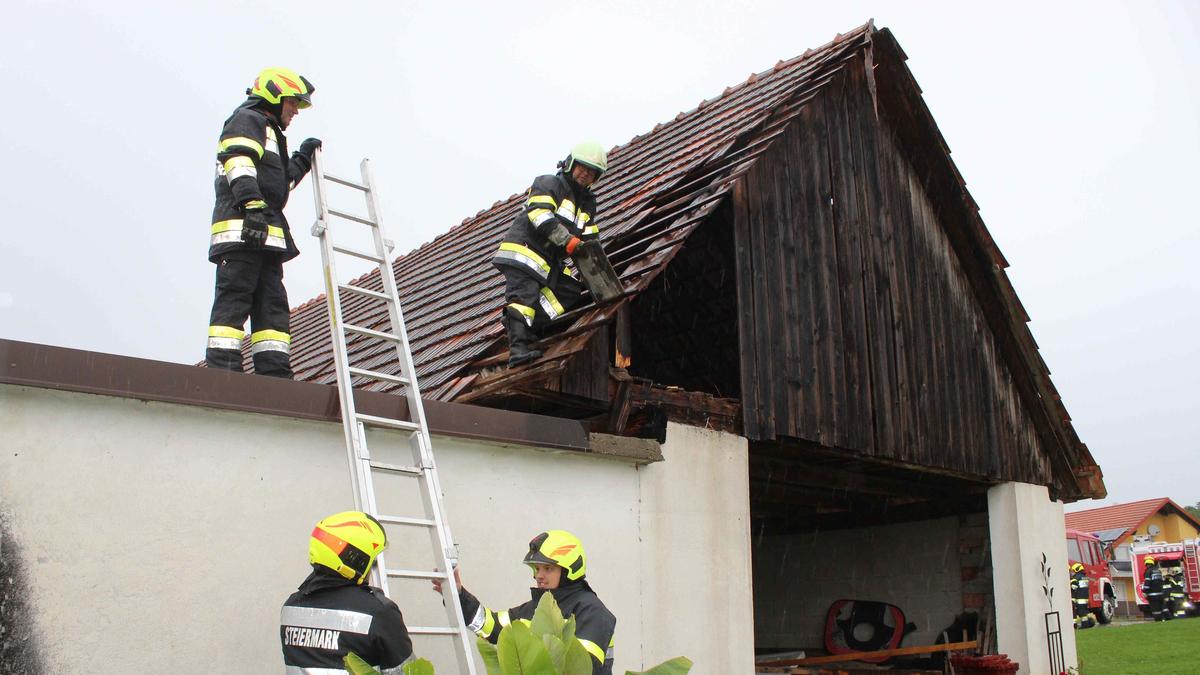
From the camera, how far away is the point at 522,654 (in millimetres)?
3643

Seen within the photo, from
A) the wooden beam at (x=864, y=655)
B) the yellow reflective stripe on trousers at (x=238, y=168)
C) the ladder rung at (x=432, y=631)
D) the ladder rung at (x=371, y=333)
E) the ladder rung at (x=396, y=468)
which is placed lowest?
the wooden beam at (x=864, y=655)

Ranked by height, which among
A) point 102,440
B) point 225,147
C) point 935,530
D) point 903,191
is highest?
point 903,191

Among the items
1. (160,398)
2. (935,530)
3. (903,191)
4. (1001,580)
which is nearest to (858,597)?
(935,530)

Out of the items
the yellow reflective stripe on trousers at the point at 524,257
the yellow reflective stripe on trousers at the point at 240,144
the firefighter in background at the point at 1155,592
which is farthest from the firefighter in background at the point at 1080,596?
the yellow reflective stripe on trousers at the point at 240,144

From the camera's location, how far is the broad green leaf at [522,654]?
11.9ft

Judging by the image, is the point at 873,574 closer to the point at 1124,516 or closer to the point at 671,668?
the point at 671,668

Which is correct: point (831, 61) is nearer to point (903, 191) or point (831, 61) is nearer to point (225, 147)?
point (903, 191)

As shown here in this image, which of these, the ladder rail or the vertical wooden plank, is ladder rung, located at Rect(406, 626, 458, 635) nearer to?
the ladder rail

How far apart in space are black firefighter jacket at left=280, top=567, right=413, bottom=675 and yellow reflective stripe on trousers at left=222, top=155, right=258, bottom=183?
2.59 m

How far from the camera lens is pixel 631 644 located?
6.44m

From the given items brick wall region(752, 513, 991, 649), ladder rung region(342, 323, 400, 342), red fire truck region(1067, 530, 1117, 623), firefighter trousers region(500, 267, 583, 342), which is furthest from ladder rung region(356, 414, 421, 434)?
red fire truck region(1067, 530, 1117, 623)

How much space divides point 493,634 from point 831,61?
21.2ft

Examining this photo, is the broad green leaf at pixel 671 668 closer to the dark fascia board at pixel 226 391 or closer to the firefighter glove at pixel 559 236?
the dark fascia board at pixel 226 391

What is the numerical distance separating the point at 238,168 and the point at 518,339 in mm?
1880
